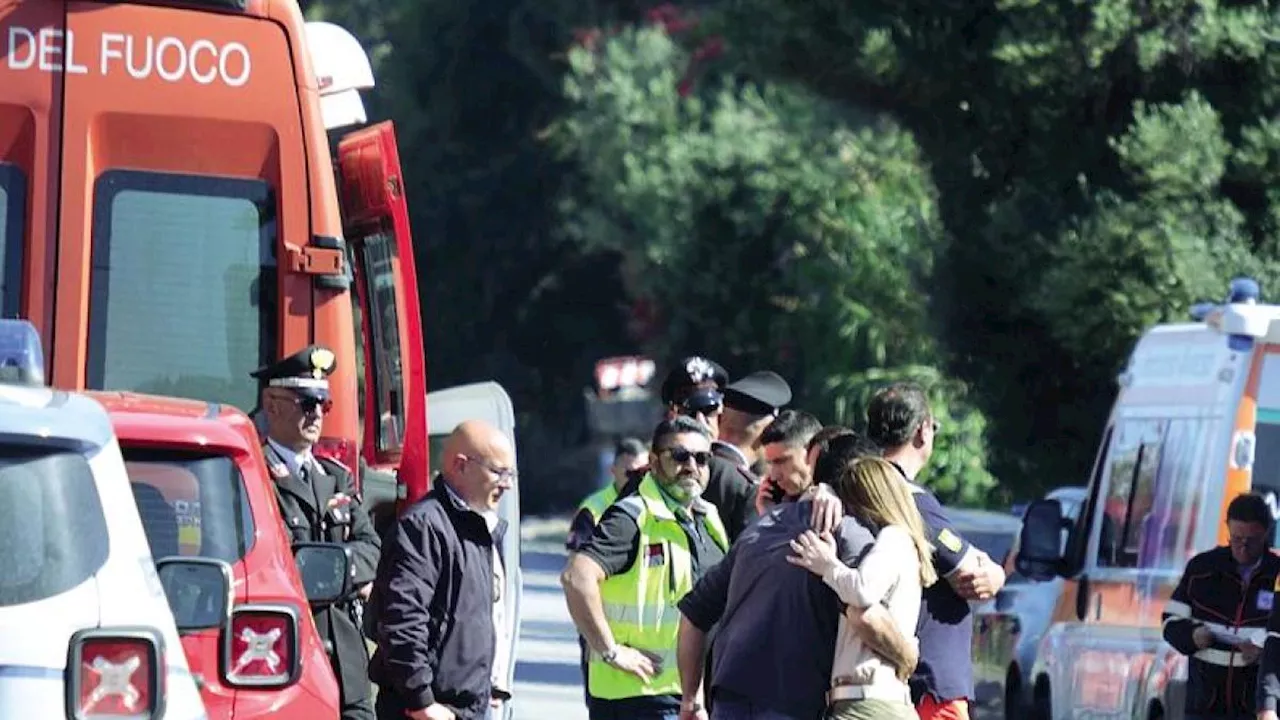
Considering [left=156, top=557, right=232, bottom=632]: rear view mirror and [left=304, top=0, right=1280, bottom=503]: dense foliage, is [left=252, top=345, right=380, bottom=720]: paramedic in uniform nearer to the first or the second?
[left=156, top=557, right=232, bottom=632]: rear view mirror

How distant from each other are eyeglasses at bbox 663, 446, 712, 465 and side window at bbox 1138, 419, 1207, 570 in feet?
9.06

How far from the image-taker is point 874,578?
798 cm

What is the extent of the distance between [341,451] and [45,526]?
4806 millimetres

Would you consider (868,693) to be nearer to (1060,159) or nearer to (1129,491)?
(1129,491)

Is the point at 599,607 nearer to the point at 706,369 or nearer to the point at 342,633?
the point at 342,633

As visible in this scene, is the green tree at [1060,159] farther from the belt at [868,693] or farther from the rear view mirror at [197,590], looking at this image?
the rear view mirror at [197,590]

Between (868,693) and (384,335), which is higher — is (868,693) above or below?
below

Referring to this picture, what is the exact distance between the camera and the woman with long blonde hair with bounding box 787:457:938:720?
26.2ft

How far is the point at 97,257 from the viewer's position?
1078 centimetres

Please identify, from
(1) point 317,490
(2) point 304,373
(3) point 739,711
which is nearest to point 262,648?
(3) point 739,711

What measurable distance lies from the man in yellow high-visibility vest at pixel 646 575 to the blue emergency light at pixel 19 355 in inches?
97.4

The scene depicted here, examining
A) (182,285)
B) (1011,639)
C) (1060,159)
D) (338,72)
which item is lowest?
(1011,639)

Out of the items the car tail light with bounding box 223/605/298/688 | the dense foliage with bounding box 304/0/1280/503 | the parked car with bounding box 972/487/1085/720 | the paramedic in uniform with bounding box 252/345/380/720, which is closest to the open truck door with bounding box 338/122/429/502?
the paramedic in uniform with bounding box 252/345/380/720

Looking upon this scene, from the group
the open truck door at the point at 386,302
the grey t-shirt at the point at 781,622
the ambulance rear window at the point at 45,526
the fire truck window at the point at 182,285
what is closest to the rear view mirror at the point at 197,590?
the ambulance rear window at the point at 45,526
